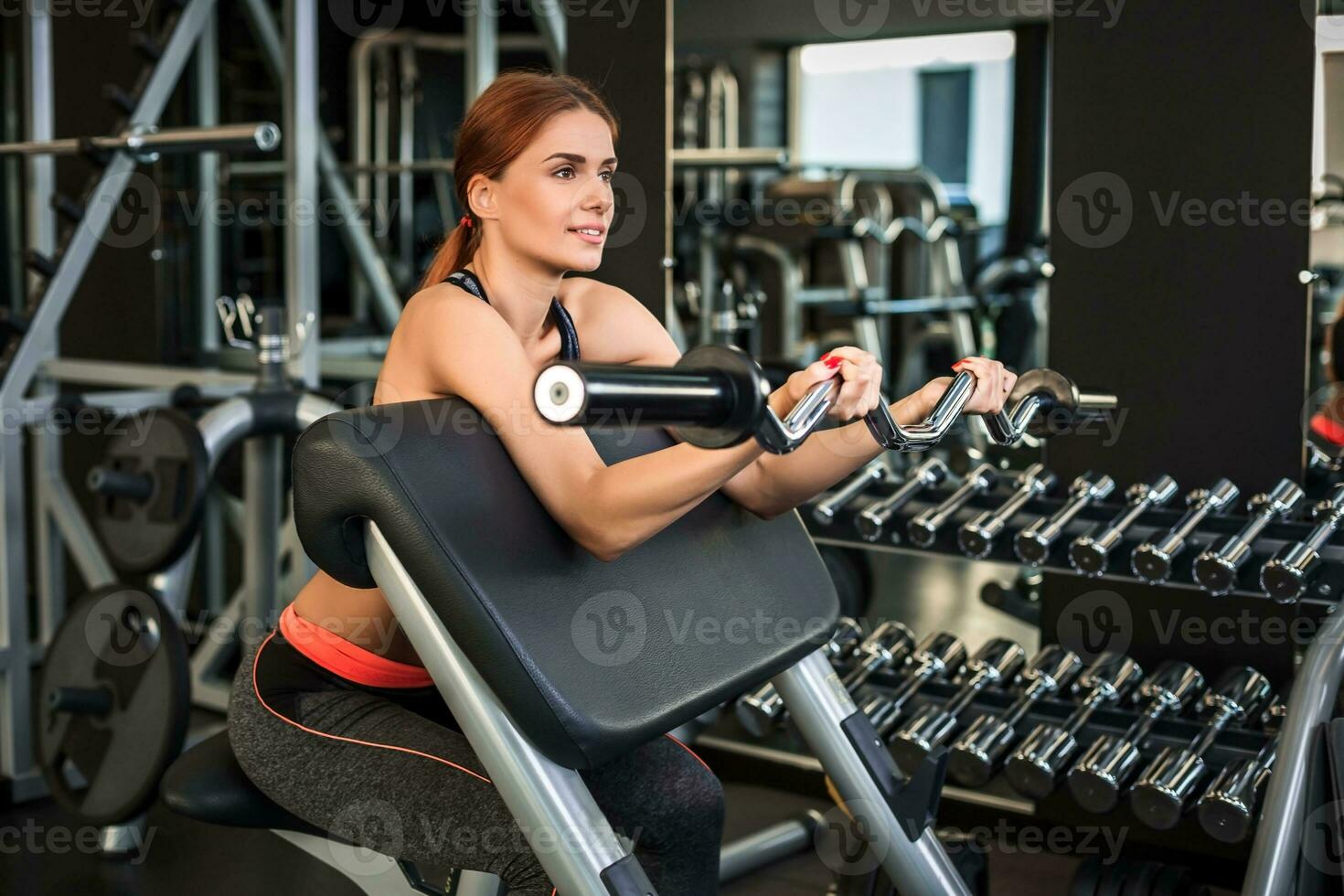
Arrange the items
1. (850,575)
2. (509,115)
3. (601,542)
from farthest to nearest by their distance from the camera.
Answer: (850,575), (509,115), (601,542)

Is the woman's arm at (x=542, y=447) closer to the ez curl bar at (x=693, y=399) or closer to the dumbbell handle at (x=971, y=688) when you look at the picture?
the ez curl bar at (x=693, y=399)

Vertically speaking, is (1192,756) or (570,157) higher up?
(570,157)

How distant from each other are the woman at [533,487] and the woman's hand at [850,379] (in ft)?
0.24

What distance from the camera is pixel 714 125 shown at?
15.6 ft

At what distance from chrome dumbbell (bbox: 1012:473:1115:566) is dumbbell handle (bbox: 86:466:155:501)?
60.2 inches

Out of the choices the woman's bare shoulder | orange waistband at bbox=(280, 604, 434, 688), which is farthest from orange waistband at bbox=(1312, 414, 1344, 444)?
orange waistband at bbox=(280, 604, 434, 688)

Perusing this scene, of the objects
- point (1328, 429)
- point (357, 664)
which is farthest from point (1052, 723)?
point (357, 664)

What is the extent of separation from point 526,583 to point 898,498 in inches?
36.9

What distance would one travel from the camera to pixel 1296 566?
1675 mm

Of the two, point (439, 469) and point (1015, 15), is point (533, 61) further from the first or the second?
point (439, 469)

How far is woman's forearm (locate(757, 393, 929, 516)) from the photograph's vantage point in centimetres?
143

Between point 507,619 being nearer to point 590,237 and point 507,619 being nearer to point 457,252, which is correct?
point 590,237

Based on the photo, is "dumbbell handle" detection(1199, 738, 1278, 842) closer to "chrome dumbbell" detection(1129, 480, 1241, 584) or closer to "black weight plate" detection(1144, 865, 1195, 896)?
"black weight plate" detection(1144, 865, 1195, 896)

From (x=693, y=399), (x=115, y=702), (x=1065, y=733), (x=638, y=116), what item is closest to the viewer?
(x=693, y=399)
